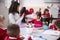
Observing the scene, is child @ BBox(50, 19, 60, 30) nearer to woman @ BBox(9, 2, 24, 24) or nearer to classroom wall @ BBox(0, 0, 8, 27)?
woman @ BBox(9, 2, 24, 24)

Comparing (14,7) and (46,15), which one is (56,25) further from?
(14,7)

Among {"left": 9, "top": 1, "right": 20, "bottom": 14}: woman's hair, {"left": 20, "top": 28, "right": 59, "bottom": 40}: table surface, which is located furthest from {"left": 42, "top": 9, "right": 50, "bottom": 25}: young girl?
{"left": 9, "top": 1, "right": 20, "bottom": 14}: woman's hair

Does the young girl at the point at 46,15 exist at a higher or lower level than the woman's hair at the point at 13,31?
higher

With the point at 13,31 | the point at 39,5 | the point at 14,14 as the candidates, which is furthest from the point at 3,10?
the point at 13,31

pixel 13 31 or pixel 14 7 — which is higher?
pixel 14 7

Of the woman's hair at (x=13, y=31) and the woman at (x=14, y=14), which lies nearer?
the woman's hair at (x=13, y=31)

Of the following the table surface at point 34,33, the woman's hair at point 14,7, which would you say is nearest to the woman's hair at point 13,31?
the table surface at point 34,33

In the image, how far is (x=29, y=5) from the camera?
6.29 feet

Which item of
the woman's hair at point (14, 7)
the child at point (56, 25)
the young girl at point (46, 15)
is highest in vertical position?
the woman's hair at point (14, 7)

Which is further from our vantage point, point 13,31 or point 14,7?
point 14,7

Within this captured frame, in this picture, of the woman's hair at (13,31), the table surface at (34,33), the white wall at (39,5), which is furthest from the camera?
the white wall at (39,5)

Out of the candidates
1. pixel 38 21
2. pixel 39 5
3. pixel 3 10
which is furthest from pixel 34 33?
pixel 3 10

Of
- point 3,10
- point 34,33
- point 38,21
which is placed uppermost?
point 3,10

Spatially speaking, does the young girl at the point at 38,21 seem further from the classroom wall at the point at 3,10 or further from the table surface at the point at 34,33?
the classroom wall at the point at 3,10
